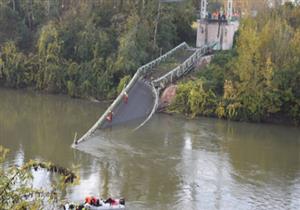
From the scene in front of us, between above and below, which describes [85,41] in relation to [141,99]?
above

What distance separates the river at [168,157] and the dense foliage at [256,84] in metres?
0.97

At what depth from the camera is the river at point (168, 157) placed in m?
19.9

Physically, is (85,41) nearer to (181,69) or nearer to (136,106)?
(181,69)

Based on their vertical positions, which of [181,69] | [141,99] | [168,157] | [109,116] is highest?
[181,69]

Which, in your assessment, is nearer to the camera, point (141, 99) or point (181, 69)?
point (141, 99)

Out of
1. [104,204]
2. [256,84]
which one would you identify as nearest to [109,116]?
Result: [104,204]

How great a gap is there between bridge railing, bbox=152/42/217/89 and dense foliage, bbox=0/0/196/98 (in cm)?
308

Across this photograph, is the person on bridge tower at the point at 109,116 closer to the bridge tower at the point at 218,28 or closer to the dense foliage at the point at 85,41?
the dense foliage at the point at 85,41

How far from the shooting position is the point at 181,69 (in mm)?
35250

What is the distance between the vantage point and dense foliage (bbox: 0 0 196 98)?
1457 inches

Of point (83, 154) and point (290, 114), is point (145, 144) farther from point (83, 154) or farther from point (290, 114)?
point (290, 114)

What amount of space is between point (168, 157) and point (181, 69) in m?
12.0

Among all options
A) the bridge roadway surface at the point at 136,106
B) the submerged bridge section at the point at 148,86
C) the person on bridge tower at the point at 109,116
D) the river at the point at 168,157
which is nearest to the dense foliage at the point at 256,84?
the river at the point at 168,157

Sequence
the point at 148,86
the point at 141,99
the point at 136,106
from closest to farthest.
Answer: the point at 136,106, the point at 141,99, the point at 148,86
